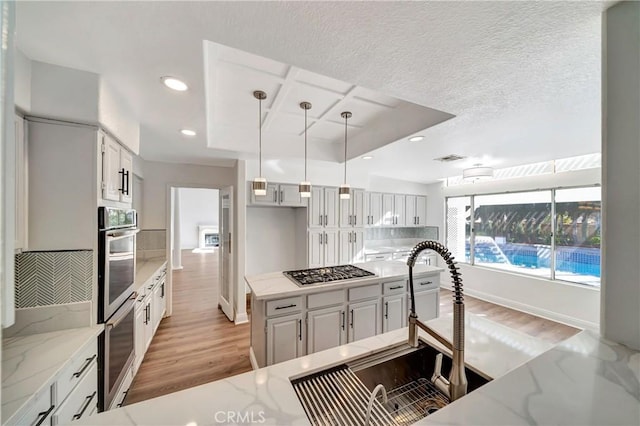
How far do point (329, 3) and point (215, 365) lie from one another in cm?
314

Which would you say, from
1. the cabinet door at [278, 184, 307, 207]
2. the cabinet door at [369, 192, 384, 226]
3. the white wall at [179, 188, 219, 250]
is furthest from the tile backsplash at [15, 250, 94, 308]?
the white wall at [179, 188, 219, 250]

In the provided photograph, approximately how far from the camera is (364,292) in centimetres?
261

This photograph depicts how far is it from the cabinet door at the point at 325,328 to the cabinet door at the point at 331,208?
205 centimetres

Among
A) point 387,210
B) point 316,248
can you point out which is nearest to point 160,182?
point 316,248

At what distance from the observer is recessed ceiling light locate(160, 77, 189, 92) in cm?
160

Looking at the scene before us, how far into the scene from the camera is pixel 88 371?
1.46 m

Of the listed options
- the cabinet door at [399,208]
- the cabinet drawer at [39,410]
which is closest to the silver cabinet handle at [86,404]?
the cabinet drawer at [39,410]

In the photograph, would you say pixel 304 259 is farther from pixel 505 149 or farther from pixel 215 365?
pixel 505 149

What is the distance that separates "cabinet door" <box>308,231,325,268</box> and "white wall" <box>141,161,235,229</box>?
1.58 m

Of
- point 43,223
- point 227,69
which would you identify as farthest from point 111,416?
point 227,69

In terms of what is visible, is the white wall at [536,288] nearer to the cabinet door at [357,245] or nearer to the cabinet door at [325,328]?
the cabinet door at [357,245]

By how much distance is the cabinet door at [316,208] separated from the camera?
4.21 meters

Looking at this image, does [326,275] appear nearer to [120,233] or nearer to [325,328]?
[325,328]

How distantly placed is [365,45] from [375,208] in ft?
13.7
